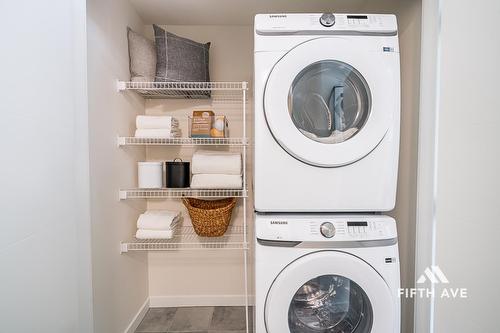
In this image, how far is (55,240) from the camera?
2.54 ft

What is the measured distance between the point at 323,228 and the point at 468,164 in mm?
598

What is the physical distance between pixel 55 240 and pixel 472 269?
1.47 m

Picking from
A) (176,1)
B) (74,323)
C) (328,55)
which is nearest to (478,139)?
(328,55)

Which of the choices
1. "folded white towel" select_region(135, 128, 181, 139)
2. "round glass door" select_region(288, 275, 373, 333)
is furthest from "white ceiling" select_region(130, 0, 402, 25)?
"round glass door" select_region(288, 275, 373, 333)

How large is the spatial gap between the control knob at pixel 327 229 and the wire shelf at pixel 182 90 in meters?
0.89

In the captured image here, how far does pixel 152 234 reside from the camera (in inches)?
60.4

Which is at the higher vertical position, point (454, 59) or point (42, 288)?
point (454, 59)

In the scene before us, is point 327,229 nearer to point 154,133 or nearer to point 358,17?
point 358,17

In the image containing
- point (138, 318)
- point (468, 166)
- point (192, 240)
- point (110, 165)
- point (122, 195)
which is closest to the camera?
point (468, 166)

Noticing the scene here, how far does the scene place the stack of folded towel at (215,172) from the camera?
152cm

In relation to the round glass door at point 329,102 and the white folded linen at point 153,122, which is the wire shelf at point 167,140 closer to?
the white folded linen at point 153,122

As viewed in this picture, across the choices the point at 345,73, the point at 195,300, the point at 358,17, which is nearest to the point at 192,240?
the point at 195,300

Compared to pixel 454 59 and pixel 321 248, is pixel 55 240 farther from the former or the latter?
pixel 454 59

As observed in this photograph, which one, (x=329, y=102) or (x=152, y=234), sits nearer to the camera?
Result: (x=329, y=102)
